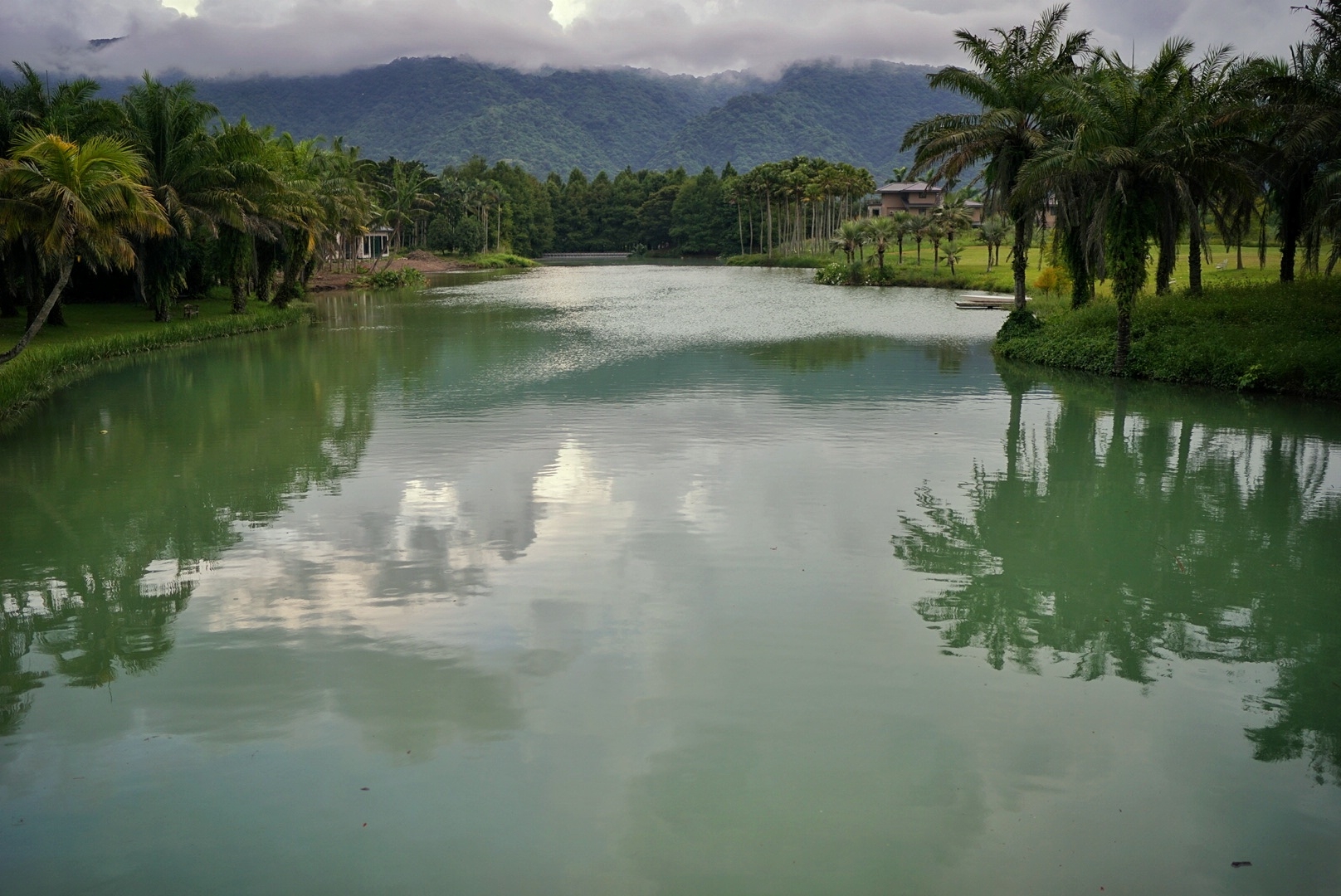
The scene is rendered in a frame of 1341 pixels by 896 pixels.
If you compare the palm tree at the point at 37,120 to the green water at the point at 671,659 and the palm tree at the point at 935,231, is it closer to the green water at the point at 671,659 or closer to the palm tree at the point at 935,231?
the green water at the point at 671,659

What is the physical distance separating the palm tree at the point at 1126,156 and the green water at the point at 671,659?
6.97m

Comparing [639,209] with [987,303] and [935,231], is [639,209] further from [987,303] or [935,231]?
[987,303]

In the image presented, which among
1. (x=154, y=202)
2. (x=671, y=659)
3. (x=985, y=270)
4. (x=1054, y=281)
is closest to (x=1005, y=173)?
(x=1054, y=281)

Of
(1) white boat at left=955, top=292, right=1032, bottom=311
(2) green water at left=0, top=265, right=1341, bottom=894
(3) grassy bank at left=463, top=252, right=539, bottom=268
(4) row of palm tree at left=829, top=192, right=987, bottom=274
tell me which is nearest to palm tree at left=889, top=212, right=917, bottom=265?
(4) row of palm tree at left=829, top=192, right=987, bottom=274

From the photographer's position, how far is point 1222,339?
2586cm

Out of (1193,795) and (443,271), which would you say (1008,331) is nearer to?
(1193,795)

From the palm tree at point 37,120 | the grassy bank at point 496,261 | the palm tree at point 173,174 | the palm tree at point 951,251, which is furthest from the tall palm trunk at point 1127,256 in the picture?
the grassy bank at point 496,261

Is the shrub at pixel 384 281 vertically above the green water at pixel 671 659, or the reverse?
the shrub at pixel 384 281

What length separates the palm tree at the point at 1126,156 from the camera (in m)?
24.9

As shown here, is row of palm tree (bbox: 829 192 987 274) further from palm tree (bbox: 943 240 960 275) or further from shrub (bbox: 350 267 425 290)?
shrub (bbox: 350 267 425 290)

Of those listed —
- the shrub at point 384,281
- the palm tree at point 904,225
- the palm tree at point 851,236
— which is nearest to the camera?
the shrub at point 384,281

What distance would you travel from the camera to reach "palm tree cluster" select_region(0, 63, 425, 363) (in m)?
26.8

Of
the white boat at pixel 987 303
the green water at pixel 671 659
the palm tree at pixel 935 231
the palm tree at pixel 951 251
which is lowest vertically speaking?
the green water at pixel 671 659

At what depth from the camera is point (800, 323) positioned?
4384 centimetres
